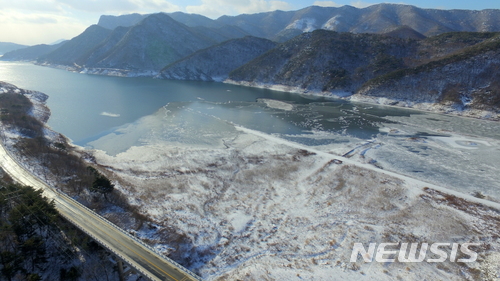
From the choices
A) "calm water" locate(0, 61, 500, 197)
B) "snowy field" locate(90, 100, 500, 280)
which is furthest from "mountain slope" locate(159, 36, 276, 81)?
"snowy field" locate(90, 100, 500, 280)

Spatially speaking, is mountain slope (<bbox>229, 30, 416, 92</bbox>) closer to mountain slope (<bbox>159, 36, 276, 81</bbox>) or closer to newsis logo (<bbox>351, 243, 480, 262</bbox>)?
mountain slope (<bbox>159, 36, 276, 81</bbox>)

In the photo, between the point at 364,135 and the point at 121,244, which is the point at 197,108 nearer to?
the point at 364,135

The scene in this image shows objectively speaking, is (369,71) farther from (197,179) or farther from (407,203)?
(197,179)

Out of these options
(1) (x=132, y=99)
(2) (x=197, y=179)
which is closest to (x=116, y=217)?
(2) (x=197, y=179)

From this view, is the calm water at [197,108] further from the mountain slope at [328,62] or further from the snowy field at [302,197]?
the mountain slope at [328,62]

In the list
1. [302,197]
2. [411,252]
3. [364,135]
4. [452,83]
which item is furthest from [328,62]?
[411,252]

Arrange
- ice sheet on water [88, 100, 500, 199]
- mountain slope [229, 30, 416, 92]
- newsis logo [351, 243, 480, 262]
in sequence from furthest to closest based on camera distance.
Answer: mountain slope [229, 30, 416, 92] → ice sheet on water [88, 100, 500, 199] → newsis logo [351, 243, 480, 262]
